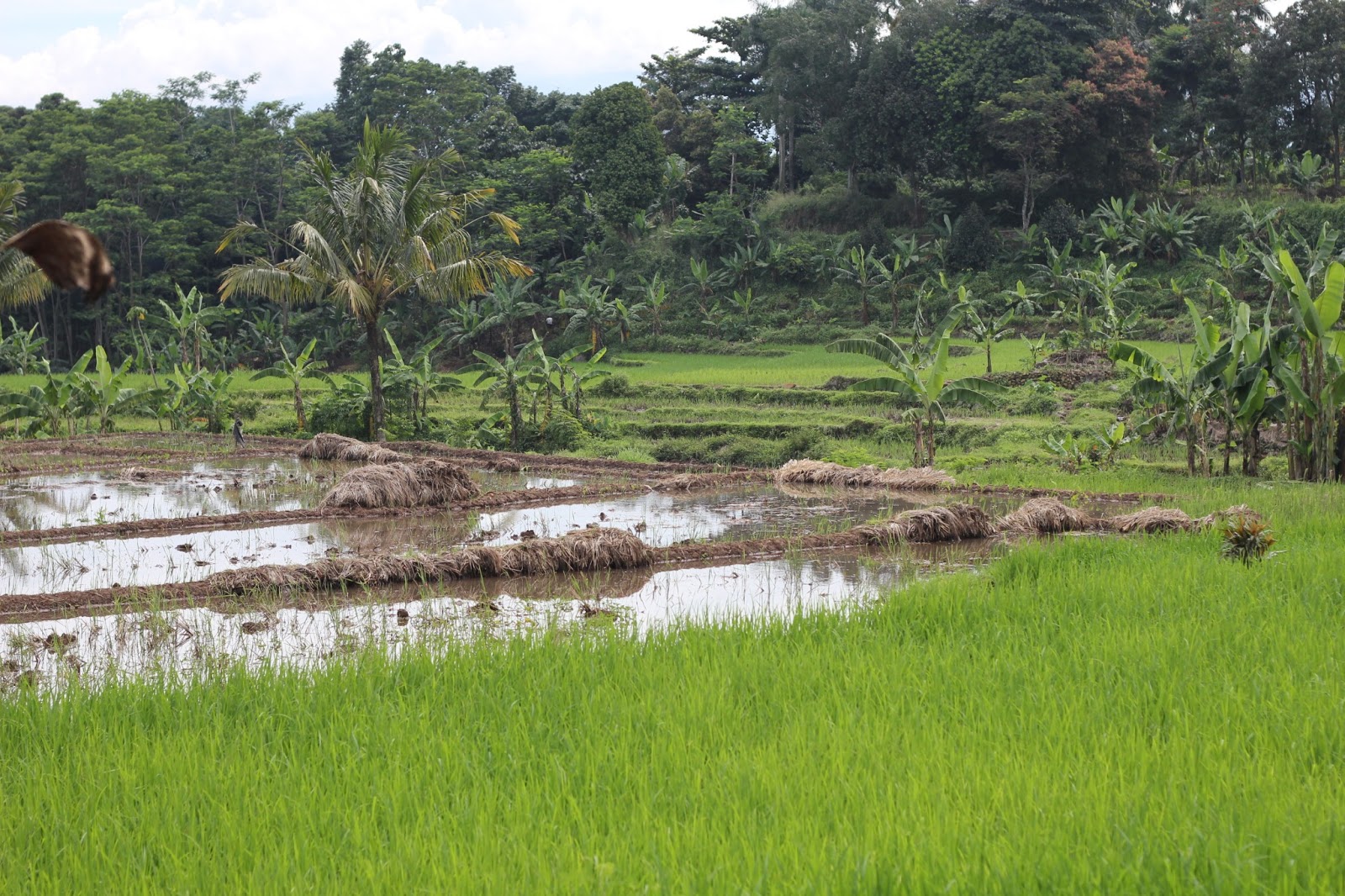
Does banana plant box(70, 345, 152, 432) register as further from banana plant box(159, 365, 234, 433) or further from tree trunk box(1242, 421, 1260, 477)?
tree trunk box(1242, 421, 1260, 477)

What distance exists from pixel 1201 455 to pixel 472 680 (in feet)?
30.9

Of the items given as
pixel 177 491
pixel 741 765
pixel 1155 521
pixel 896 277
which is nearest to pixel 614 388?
pixel 896 277

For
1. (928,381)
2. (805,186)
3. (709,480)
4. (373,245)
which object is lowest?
(709,480)

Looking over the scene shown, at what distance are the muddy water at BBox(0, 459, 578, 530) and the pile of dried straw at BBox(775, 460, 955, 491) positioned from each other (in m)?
2.41

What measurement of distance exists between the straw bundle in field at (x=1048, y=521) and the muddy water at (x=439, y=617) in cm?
83

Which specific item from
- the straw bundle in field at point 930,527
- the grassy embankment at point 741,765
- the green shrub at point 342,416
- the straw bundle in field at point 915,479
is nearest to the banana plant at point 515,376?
the green shrub at point 342,416

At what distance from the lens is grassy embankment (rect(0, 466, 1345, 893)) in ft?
8.87

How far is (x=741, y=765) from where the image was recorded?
3340 millimetres

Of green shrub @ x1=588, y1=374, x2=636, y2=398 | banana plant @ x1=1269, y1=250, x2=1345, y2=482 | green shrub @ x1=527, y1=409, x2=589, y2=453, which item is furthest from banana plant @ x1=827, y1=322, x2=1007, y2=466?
green shrub @ x1=588, y1=374, x2=636, y2=398

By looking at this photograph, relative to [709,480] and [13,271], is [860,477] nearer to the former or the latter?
[709,480]

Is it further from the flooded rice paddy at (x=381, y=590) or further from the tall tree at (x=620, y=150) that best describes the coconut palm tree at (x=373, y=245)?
the tall tree at (x=620, y=150)

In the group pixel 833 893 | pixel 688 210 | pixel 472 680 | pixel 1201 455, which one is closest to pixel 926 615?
pixel 472 680

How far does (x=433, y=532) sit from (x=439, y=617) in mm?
3494

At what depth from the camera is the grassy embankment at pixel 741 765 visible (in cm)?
271
